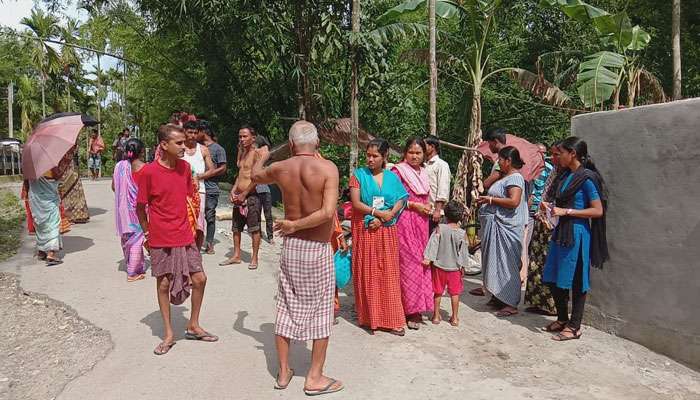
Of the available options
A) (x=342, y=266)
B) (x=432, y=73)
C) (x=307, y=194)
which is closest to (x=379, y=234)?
(x=342, y=266)

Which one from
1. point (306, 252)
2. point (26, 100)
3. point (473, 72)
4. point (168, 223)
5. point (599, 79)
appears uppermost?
point (26, 100)

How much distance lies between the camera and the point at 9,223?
10.1 metres

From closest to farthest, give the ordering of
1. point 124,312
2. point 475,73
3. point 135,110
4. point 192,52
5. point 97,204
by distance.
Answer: point 124,312
point 475,73
point 97,204
point 192,52
point 135,110

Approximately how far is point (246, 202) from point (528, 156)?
354 centimetres

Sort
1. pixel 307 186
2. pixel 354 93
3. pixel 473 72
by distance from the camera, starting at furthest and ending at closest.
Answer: pixel 473 72, pixel 354 93, pixel 307 186

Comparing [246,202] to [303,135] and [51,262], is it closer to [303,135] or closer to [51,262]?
[51,262]

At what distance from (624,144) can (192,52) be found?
15.2m

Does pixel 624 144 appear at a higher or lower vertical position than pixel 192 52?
lower

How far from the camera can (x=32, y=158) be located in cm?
654

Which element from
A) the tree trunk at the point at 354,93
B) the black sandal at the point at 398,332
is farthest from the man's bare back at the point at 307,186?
the tree trunk at the point at 354,93

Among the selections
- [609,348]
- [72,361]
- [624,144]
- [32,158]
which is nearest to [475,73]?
[624,144]

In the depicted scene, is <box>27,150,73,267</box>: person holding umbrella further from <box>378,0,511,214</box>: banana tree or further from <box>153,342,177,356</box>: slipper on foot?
<box>378,0,511,214</box>: banana tree

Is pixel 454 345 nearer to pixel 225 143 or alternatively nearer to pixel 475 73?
pixel 475 73

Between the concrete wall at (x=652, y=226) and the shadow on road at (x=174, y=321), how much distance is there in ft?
12.2
